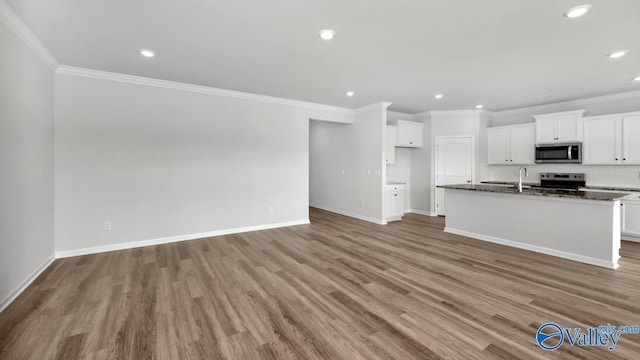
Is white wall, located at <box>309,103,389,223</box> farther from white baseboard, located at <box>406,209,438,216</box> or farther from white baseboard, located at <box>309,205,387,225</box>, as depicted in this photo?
white baseboard, located at <box>406,209,438,216</box>

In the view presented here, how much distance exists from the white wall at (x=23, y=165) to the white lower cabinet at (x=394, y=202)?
218 inches

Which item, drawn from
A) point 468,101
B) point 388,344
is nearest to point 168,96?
point 388,344

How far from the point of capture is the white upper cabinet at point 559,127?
5.34m

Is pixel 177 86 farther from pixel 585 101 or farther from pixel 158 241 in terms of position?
pixel 585 101

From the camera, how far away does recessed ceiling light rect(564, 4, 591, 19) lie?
2.35m

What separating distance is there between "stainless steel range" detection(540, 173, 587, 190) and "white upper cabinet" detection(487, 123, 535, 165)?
0.44m

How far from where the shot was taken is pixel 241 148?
5.17 m

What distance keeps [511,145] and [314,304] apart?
6193mm

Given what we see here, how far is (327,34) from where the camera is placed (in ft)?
9.21

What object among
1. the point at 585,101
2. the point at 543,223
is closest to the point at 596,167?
the point at 585,101

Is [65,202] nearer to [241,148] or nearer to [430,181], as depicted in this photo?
[241,148]

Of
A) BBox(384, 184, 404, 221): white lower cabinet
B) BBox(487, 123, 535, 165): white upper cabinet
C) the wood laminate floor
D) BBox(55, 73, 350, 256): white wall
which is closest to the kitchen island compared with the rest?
the wood laminate floor

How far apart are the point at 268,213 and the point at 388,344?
391cm

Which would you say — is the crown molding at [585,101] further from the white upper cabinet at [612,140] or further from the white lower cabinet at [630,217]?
the white lower cabinet at [630,217]
